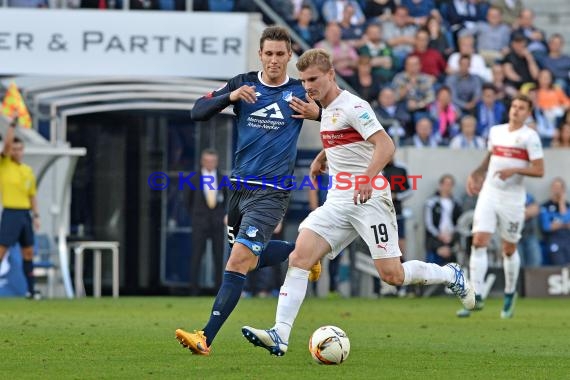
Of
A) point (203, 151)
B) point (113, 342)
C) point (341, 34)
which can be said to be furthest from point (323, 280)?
point (113, 342)

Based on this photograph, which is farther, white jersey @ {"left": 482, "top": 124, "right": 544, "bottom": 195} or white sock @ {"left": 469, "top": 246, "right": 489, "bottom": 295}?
white sock @ {"left": 469, "top": 246, "right": 489, "bottom": 295}

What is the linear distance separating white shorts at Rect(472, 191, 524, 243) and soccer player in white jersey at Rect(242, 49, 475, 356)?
5504mm

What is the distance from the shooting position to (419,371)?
8.94 meters

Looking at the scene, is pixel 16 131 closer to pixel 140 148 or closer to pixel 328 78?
pixel 140 148

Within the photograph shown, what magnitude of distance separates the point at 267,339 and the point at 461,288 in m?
1.99

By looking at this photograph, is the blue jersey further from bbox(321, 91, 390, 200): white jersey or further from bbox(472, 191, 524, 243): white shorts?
bbox(472, 191, 524, 243): white shorts

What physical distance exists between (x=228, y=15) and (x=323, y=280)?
14.9 ft

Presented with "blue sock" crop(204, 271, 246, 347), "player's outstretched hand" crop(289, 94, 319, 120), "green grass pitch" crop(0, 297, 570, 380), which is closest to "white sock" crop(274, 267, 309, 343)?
"green grass pitch" crop(0, 297, 570, 380)

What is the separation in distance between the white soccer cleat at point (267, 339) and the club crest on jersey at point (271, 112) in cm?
175

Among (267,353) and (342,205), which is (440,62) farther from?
(267,353)

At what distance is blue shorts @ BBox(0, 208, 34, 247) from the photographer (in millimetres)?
19078

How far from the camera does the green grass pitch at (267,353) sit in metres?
8.79

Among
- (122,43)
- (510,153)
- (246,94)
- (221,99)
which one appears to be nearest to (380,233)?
(246,94)

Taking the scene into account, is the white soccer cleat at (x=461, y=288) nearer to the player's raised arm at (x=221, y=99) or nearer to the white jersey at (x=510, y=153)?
the player's raised arm at (x=221, y=99)
